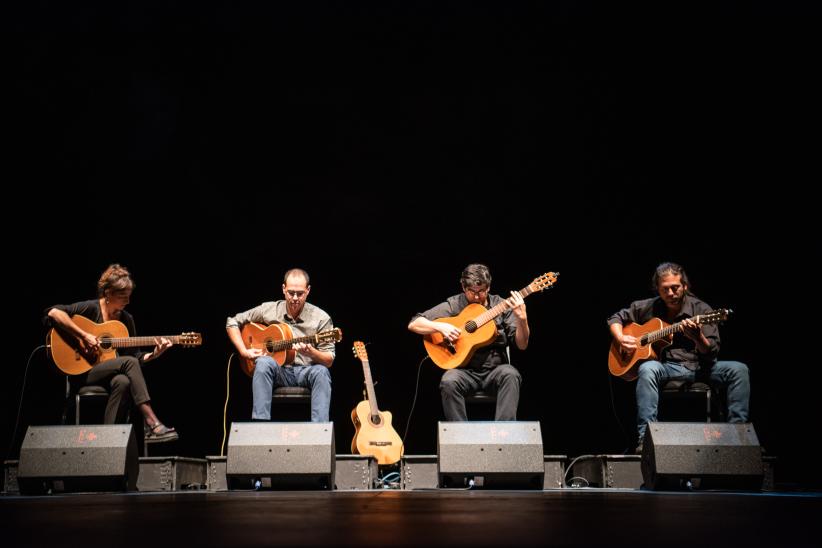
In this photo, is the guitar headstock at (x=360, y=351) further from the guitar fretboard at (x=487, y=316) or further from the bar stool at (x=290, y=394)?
the guitar fretboard at (x=487, y=316)

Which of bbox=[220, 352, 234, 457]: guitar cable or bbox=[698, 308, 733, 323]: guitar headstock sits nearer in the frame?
bbox=[698, 308, 733, 323]: guitar headstock

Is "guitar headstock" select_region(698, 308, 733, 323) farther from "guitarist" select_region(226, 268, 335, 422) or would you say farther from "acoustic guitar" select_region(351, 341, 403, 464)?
"guitarist" select_region(226, 268, 335, 422)

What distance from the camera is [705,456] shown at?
3926mm

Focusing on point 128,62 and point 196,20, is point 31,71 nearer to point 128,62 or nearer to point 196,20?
point 128,62

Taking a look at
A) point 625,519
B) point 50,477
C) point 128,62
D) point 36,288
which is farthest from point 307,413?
point 625,519

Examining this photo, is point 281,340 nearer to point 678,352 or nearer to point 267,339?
point 267,339

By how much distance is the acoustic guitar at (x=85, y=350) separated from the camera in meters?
4.88

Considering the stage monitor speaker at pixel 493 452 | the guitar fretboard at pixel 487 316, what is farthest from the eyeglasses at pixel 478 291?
the stage monitor speaker at pixel 493 452

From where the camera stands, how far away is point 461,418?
185 inches

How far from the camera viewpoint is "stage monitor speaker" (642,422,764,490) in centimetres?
391

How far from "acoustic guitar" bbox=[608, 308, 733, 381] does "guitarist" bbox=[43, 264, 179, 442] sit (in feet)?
8.81

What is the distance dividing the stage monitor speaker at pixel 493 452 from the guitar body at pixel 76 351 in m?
2.19

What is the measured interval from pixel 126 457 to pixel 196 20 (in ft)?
10.6

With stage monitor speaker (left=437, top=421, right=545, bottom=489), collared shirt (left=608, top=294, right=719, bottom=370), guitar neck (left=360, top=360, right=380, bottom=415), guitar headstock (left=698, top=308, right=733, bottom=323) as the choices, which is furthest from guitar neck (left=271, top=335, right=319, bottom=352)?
guitar headstock (left=698, top=308, right=733, bottom=323)
